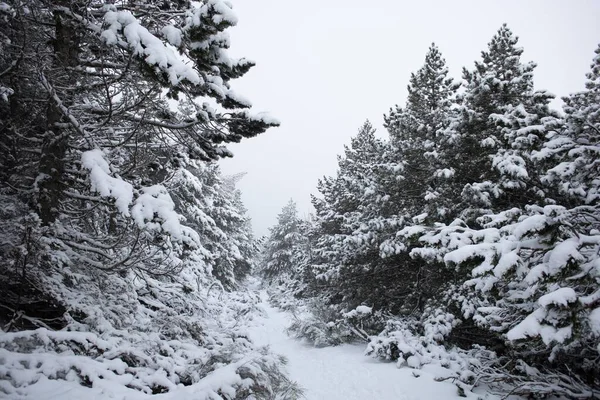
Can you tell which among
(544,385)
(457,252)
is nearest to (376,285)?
(544,385)

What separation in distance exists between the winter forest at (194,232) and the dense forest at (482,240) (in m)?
0.05

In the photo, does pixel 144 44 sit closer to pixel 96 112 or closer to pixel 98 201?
pixel 96 112

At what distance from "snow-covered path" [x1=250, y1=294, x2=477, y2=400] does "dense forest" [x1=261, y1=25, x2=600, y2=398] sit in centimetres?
51

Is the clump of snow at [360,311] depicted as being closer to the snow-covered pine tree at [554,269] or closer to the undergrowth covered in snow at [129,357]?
the snow-covered pine tree at [554,269]

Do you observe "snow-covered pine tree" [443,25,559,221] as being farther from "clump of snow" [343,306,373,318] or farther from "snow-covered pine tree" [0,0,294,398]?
"snow-covered pine tree" [0,0,294,398]

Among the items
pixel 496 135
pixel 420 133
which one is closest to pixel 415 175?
pixel 420 133

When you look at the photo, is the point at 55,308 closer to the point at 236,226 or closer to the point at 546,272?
the point at 546,272

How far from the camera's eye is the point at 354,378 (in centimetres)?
785

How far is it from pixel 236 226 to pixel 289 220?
9.30 metres

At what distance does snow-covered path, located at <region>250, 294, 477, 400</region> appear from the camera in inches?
254

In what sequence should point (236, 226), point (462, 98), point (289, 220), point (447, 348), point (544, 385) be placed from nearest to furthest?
point (544, 385) → point (447, 348) → point (462, 98) → point (236, 226) → point (289, 220)

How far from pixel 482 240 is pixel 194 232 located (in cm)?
553

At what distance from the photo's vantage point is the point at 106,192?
3.17 m

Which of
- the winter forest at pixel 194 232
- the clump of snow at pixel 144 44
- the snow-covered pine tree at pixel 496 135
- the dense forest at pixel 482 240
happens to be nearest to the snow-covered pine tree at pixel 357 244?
the dense forest at pixel 482 240
